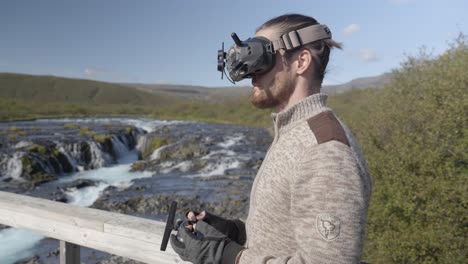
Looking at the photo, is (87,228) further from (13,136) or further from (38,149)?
(13,136)

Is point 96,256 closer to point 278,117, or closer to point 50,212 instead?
point 50,212

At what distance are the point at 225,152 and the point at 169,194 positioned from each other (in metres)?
9.49

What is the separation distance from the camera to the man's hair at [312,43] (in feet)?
5.73

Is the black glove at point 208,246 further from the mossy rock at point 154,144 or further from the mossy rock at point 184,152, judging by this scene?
the mossy rock at point 154,144

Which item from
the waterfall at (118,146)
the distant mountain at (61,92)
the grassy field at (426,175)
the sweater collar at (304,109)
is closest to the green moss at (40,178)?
the waterfall at (118,146)

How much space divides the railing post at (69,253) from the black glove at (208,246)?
148 cm

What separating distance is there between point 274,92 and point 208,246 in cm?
76

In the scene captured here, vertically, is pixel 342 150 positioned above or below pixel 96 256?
above

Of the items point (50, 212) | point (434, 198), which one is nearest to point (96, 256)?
point (50, 212)

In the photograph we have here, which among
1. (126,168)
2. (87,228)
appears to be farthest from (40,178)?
(87,228)

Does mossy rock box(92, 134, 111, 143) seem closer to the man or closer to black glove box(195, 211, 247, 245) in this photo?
black glove box(195, 211, 247, 245)

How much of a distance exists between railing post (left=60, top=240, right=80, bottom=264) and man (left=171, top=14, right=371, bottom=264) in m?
1.37

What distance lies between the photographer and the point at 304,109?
5.67ft

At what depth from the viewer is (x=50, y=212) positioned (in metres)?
2.86
